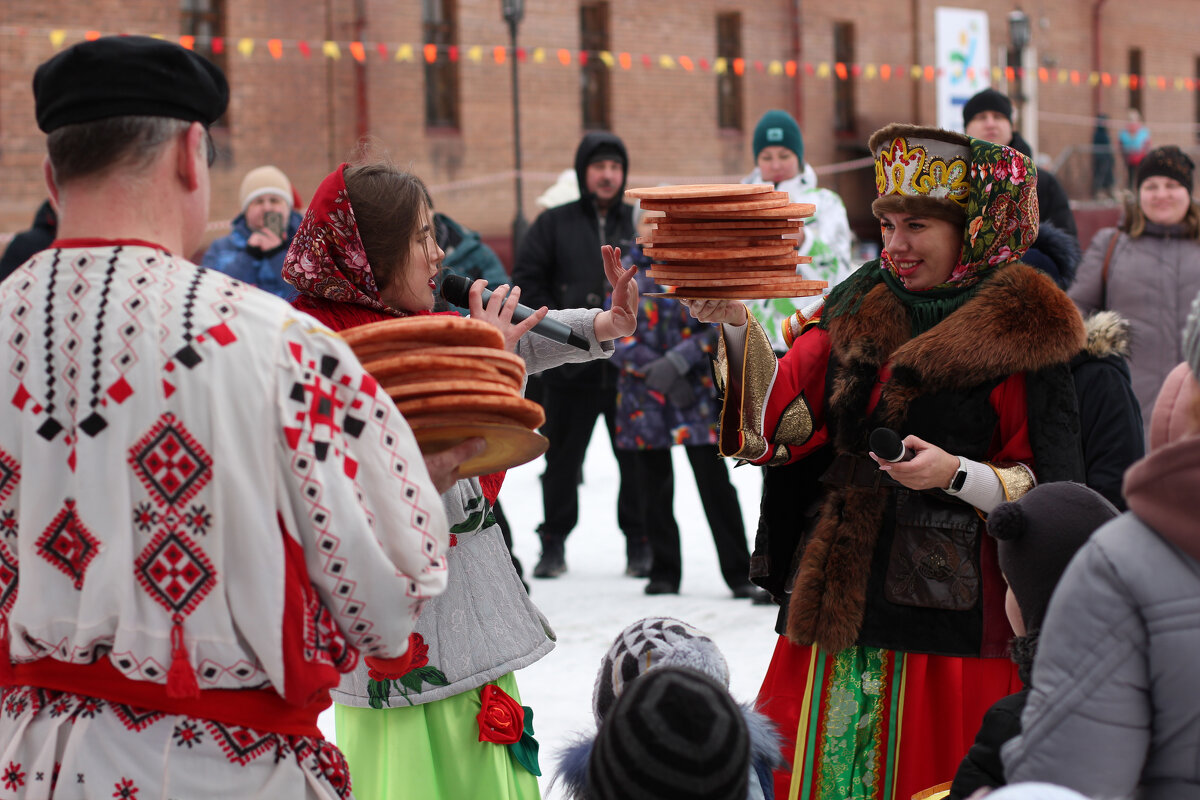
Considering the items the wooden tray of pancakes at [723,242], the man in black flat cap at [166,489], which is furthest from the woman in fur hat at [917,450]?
the man in black flat cap at [166,489]

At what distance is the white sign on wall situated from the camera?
19109 mm

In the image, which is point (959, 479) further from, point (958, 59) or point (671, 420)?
point (958, 59)

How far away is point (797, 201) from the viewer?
6352mm

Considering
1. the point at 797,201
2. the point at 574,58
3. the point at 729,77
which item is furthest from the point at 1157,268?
the point at 729,77

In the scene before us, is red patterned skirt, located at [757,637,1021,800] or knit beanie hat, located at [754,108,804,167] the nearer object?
red patterned skirt, located at [757,637,1021,800]

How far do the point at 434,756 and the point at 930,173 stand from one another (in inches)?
64.1

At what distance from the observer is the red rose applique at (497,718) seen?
2607 mm

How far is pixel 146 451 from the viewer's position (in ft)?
5.17

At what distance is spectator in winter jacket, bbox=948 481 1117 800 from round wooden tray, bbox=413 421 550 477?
72 cm

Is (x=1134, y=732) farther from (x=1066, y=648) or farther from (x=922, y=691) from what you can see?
(x=922, y=691)

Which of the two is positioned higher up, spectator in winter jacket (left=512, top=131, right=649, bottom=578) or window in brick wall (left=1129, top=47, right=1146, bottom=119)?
window in brick wall (left=1129, top=47, right=1146, bottom=119)

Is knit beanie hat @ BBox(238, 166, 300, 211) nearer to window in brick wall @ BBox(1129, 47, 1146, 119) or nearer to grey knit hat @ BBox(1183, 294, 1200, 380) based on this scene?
grey knit hat @ BBox(1183, 294, 1200, 380)

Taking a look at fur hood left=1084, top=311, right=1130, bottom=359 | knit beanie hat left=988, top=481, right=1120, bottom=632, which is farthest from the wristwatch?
knit beanie hat left=988, top=481, right=1120, bottom=632

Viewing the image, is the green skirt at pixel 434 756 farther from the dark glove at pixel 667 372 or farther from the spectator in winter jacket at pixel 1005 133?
the spectator in winter jacket at pixel 1005 133
